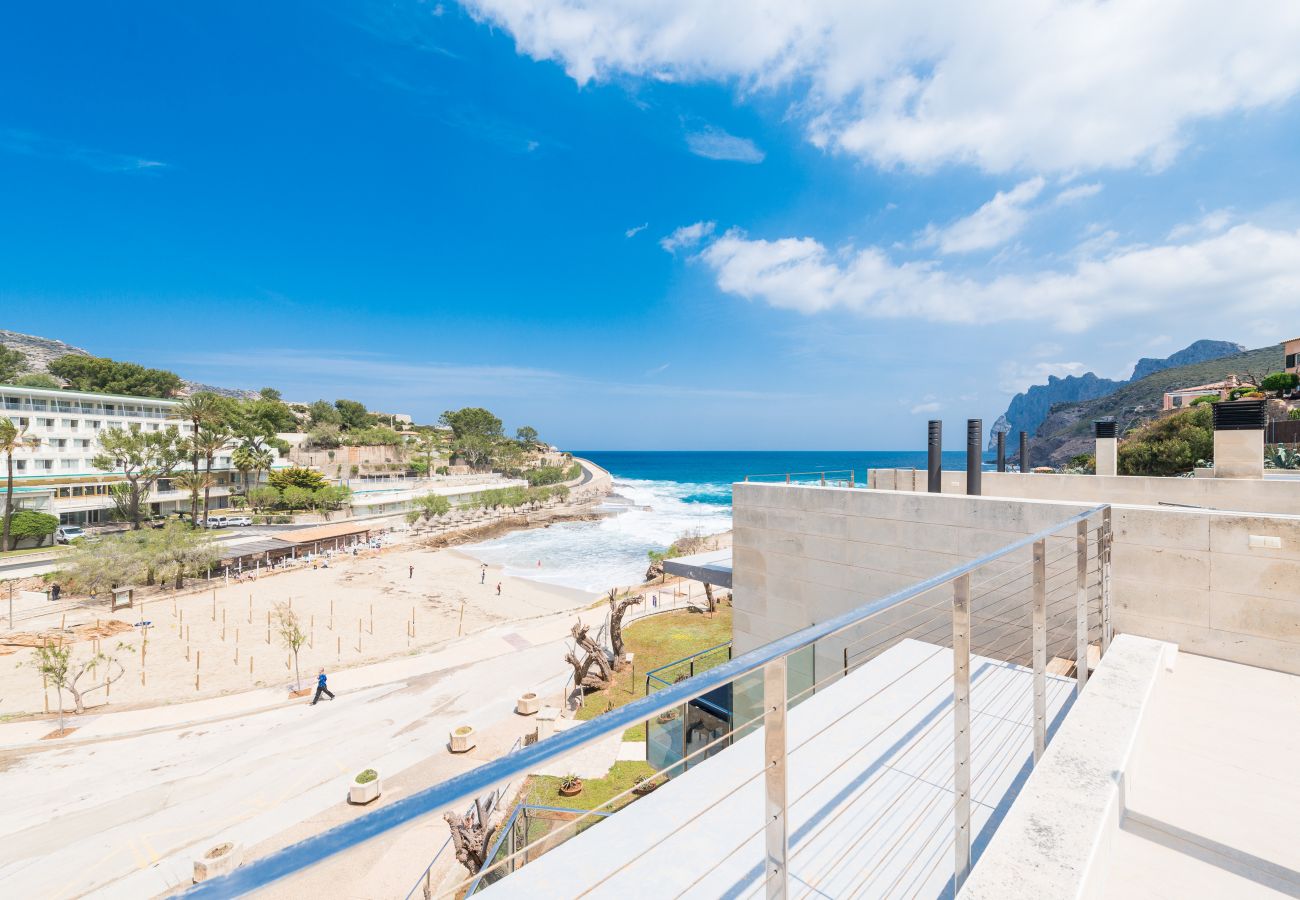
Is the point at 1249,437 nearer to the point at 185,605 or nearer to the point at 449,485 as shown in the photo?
the point at 185,605

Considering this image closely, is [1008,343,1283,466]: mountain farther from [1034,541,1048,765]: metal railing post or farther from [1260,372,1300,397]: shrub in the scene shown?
[1034,541,1048,765]: metal railing post

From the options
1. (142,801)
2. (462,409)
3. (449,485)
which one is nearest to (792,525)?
(142,801)

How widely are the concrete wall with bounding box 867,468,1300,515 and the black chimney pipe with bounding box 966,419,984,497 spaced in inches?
15.9

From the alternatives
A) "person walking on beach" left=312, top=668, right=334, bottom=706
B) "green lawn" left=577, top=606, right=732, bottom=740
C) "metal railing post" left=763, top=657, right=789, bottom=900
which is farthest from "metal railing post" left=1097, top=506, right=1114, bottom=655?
"person walking on beach" left=312, top=668, right=334, bottom=706

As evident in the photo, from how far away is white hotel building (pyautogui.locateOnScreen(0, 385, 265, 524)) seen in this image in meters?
36.3

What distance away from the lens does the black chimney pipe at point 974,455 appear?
891 cm

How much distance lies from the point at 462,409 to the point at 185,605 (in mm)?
71937

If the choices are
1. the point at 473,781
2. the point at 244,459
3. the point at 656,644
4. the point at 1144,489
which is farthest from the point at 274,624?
the point at 244,459

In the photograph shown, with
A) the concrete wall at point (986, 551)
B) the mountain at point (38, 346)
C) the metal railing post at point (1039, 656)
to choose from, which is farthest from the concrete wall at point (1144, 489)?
the mountain at point (38, 346)

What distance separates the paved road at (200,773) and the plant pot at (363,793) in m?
0.78

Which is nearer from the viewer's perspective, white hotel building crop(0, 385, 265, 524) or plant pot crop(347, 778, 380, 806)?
plant pot crop(347, 778, 380, 806)

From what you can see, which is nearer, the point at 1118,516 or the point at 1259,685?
the point at 1259,685

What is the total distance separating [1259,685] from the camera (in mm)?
3945

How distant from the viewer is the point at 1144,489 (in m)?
8.77
